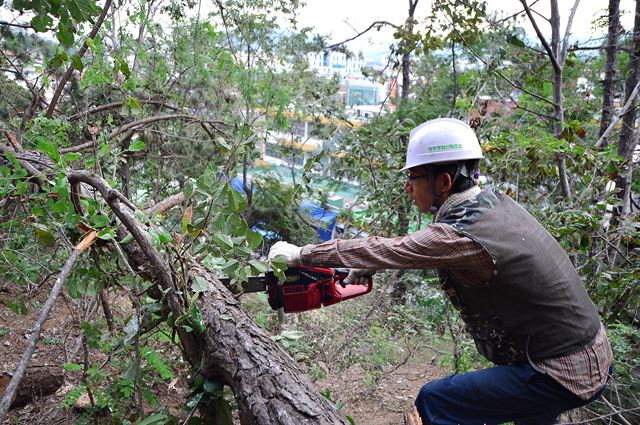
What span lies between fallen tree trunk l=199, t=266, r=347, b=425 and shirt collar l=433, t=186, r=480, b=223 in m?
0.92

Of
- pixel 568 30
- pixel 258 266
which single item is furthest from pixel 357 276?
pixel 568 30

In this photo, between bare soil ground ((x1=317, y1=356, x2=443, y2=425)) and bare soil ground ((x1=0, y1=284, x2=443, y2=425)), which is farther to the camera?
bare soil ground ((x1=317, y1=356, x2=443, y2=425))

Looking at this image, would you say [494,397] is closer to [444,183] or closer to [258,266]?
[444,183]

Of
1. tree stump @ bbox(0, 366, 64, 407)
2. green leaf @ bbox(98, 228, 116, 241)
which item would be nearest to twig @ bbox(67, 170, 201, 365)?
green leaf @ bbox(98, 228, 116, 241)

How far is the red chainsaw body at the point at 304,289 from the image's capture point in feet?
9.01

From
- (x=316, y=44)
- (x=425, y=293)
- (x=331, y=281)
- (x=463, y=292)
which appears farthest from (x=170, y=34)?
(x=463, y=292)

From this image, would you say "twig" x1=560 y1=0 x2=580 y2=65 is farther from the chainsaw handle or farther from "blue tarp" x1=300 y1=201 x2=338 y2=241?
"blue tarp" x1=300 y1=201 x2=338 y2=241

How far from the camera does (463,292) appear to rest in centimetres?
230

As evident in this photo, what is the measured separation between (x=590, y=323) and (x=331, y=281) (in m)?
1.28

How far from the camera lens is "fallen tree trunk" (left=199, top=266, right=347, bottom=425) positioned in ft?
6.23

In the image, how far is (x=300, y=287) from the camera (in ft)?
9.21

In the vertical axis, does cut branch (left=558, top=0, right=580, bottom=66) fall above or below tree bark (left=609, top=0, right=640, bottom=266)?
above

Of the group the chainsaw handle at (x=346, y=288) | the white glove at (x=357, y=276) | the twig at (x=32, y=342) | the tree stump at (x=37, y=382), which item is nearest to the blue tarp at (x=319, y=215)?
the chainsaw handle at (x=346, y=288)

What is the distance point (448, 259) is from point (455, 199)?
322mm
